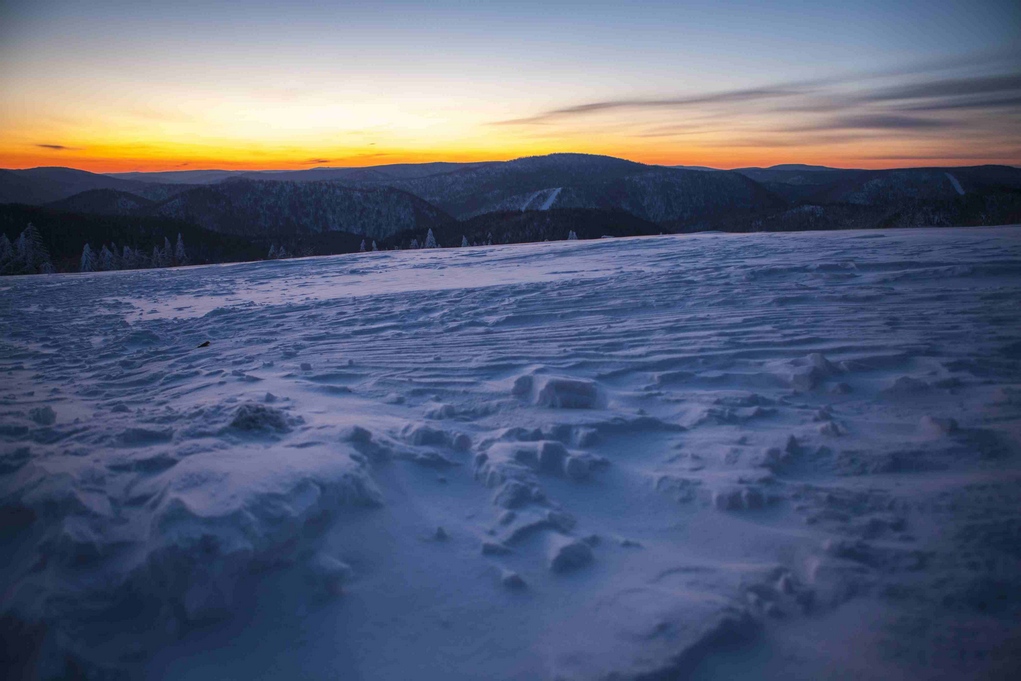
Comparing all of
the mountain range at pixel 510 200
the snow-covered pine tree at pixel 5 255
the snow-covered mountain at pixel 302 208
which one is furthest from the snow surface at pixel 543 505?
the snow-covered mountain at pixel 302 208

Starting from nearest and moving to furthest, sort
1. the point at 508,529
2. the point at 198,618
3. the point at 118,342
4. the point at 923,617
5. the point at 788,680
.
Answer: the point at 788,680 → the point at 923,617 → the point at 198,618 → the point at 508,529 → the point at 118,342

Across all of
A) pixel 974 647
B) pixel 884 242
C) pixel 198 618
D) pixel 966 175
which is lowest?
pixel 198 618

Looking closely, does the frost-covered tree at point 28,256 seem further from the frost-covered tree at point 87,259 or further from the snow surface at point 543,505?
the snow surface at point 543,505

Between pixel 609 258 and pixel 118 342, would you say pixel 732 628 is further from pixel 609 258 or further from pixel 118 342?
pixel 609 258

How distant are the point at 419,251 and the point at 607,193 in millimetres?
148221

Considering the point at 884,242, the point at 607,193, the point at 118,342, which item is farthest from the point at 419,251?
the point at 607,193

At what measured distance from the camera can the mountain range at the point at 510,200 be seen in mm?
87125

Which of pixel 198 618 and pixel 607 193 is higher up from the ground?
pixel 607 193

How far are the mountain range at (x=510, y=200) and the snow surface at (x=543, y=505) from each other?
73.0m

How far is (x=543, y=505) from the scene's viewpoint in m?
2.11

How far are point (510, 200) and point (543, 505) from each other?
157817 mm

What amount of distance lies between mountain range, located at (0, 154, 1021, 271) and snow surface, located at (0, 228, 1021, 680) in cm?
7298

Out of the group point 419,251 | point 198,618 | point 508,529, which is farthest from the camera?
point 419,251

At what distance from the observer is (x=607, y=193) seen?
152 metres
